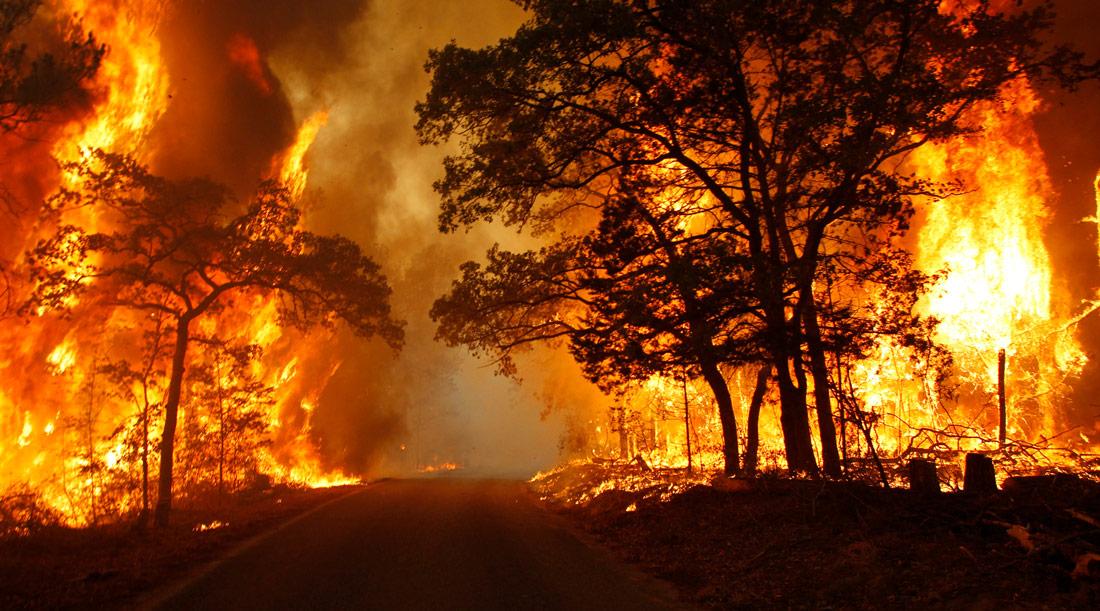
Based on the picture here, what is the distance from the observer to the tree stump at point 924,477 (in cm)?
852

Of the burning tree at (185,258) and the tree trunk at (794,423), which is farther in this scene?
the burning tree at (185,258)

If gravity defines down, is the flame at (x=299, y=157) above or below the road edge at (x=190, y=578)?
above

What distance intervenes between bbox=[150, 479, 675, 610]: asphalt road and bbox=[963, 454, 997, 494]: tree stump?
4486 millimetres

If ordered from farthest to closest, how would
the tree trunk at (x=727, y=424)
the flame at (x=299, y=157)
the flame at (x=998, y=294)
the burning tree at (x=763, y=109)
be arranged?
the flame at (x=299, y=157) < the flame at (x=998, y=294) < the tree trunk at (x=727, y=424) < the burning tree at (x=763, y=109)

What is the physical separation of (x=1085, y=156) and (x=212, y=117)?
41.9 m

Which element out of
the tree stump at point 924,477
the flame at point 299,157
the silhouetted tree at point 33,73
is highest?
the flame at point 299,157

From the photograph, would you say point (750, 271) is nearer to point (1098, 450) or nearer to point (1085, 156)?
point (1098, 450)

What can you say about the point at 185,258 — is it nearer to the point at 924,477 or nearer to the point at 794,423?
the point at 794,423

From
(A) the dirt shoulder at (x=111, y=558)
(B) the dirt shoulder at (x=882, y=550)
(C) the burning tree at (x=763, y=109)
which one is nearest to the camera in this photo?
(B) the dirt shoulder at (x=882, y=550)

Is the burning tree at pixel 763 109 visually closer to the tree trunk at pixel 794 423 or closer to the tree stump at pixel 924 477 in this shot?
the tree trunk at pixel 794 423

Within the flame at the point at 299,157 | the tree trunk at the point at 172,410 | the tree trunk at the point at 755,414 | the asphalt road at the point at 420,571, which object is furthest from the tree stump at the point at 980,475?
the flame at the point at 299,157

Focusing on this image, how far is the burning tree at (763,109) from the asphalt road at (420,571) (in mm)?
4624

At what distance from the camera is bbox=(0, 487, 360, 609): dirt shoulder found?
7.53 m

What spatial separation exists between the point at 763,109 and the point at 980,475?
833 centimetres
